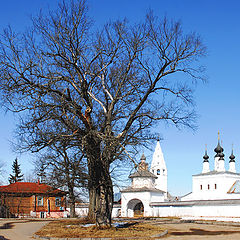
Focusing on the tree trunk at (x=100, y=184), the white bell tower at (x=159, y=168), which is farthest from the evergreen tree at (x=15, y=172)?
the tree trunk at (x=100, y=184)

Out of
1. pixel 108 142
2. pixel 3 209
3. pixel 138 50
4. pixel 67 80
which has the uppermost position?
pixel 138 50

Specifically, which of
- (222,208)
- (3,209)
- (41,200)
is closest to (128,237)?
(222,208)

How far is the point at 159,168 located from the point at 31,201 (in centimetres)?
4768

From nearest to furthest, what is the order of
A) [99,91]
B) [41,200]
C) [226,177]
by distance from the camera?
[99,91] < [41,200] < [226,177]

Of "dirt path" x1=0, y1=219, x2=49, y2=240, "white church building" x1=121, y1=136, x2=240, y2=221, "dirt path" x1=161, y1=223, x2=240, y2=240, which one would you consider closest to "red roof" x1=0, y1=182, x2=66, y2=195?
"white church building" x1=121, y1=136, x2=240, y2=221

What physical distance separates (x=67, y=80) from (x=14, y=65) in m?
2.35

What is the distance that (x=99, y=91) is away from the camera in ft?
69.0

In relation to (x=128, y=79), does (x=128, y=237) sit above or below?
below

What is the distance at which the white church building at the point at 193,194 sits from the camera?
41.7 m

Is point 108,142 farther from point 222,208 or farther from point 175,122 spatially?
point 222,208

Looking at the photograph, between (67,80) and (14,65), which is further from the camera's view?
(67,80)

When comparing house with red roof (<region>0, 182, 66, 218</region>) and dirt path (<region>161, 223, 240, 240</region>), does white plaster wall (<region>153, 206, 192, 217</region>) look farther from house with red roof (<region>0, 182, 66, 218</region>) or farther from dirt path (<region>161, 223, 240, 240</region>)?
dirt path (<region>161, 223, 240, 240</region>)

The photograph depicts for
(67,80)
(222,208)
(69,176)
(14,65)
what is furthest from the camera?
(222,208)

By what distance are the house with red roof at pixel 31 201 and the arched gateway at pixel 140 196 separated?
552 inches
